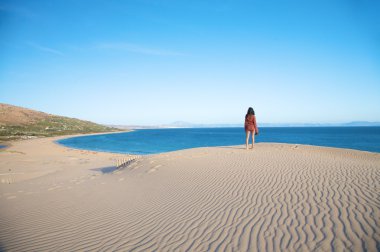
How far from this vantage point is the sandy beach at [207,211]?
4.45 metres

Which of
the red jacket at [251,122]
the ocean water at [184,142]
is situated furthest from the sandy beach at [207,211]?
the ocean water at [184,142]

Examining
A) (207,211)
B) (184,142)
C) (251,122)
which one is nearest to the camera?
(207,211)

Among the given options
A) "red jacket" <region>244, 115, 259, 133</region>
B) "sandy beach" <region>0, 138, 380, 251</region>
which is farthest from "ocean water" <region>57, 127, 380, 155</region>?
"sandy beach" <region>0, 138, 380, 251</region>

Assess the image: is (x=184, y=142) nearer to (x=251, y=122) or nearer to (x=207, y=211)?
(x=251, y=122)

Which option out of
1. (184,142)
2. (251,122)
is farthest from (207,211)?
(184,142)

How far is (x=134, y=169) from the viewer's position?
12.5 metres

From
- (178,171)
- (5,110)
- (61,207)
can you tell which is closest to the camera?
(61,207)

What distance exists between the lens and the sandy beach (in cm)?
445

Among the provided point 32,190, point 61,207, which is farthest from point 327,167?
point 32,190

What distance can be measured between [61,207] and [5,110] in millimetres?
90674

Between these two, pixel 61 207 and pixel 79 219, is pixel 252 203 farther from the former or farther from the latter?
pixel 61 207

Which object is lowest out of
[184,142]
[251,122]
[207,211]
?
[184,142]

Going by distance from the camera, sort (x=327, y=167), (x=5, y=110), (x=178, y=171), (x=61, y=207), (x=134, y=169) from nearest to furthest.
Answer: (x=61, y=207), (x=327, y=167), (x=178, y=171), (x=134, y=169), (x=5, y=110)

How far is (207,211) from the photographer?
238 inches
